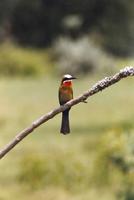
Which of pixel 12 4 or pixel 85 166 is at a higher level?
pixel 12 4

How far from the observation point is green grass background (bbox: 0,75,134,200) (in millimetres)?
11516

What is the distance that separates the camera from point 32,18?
41.0 metres

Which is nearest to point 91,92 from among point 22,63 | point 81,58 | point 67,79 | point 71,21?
point 67,79

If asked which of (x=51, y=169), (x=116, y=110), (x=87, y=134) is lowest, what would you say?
(x=51, y=169)

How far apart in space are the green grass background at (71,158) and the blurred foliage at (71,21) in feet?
54.9

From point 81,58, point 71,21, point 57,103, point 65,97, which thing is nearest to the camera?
point 65,97

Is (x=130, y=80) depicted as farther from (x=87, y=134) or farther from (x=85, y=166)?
(x=85, y=166)

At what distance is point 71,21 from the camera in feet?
132

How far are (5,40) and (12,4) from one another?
4.85 feet

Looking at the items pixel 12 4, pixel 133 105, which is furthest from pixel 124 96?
pixel 12 4

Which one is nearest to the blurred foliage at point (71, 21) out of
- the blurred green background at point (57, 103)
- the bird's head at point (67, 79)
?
the blurred green background at point (57, 103)

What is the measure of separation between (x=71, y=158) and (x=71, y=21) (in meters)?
27.8

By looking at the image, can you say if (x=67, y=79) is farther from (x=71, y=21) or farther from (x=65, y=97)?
(x=71, y=21)

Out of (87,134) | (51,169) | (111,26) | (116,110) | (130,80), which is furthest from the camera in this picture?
(111,26)
